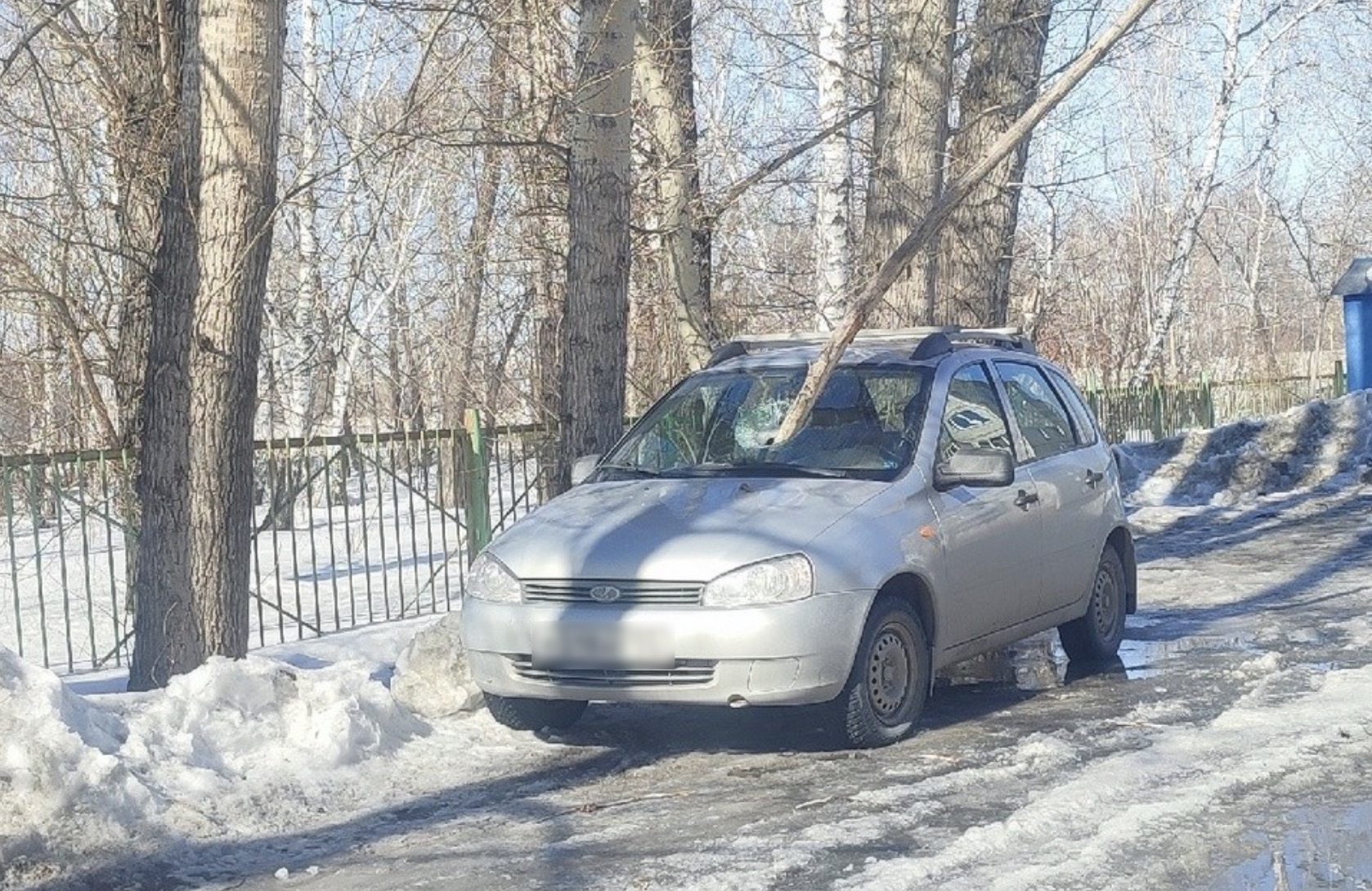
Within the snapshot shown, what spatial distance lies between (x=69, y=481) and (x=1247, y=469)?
1474 cm

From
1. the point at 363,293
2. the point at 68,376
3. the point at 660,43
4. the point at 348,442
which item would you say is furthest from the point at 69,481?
the point at 363,293

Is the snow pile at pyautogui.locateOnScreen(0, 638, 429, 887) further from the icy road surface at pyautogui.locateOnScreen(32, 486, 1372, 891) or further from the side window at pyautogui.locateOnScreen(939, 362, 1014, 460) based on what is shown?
the side window at pyautogui.locateOnScreen(939, 362, 1014, 460)

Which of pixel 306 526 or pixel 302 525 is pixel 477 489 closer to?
pixel 306 526

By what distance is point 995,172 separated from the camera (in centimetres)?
1555

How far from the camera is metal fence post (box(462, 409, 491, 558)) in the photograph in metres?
13.5

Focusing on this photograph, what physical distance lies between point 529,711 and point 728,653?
122cm

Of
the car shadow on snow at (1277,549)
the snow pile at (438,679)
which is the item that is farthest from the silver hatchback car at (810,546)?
the car shadow on snow at (1277,549)

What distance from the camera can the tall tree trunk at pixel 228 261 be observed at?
28.3ft

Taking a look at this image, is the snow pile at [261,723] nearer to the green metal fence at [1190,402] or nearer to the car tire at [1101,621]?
the car tire at [1101,621]

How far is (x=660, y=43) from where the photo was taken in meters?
14.5

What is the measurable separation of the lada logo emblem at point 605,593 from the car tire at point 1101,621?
3272mm

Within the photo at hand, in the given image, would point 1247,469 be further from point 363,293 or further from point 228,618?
point 228,618

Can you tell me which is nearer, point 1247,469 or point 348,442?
point 348,442

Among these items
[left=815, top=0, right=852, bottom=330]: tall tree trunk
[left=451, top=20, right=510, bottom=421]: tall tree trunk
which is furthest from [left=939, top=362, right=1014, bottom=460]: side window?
[left=815, top=0, right=852, bottom=330]: tall tree trunk
